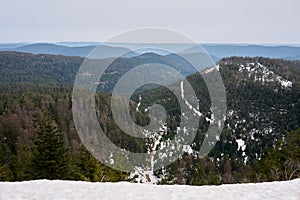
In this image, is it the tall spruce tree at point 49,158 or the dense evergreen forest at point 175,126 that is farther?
the dense evergreen forest at point 175,126

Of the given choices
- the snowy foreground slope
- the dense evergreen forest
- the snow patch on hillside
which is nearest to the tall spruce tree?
the dense evergreen forest

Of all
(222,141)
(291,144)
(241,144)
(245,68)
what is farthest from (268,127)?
(291,144)

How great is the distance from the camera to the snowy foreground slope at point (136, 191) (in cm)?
786

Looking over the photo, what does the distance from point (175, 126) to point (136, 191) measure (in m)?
Answer: 73.4

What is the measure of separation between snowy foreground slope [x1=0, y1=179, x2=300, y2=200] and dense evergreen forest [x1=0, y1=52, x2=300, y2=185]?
890 cm

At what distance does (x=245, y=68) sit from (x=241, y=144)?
85979mm

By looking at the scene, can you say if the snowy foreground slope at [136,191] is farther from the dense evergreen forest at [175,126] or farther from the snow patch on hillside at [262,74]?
the snow patch on hillside at [262,74]

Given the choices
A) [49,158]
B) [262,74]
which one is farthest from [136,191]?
[262,74]

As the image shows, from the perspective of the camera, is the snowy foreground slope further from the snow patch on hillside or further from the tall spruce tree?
the snow patch on hillside

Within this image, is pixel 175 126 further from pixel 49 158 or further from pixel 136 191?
pixel 136 191

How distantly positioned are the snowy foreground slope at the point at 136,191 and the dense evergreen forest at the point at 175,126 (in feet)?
29.2

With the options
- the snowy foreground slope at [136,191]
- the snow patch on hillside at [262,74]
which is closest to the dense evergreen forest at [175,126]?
the snow patch on hillside at [262,74]

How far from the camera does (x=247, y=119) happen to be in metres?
119

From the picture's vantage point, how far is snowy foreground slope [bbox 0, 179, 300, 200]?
7863 millimetres
